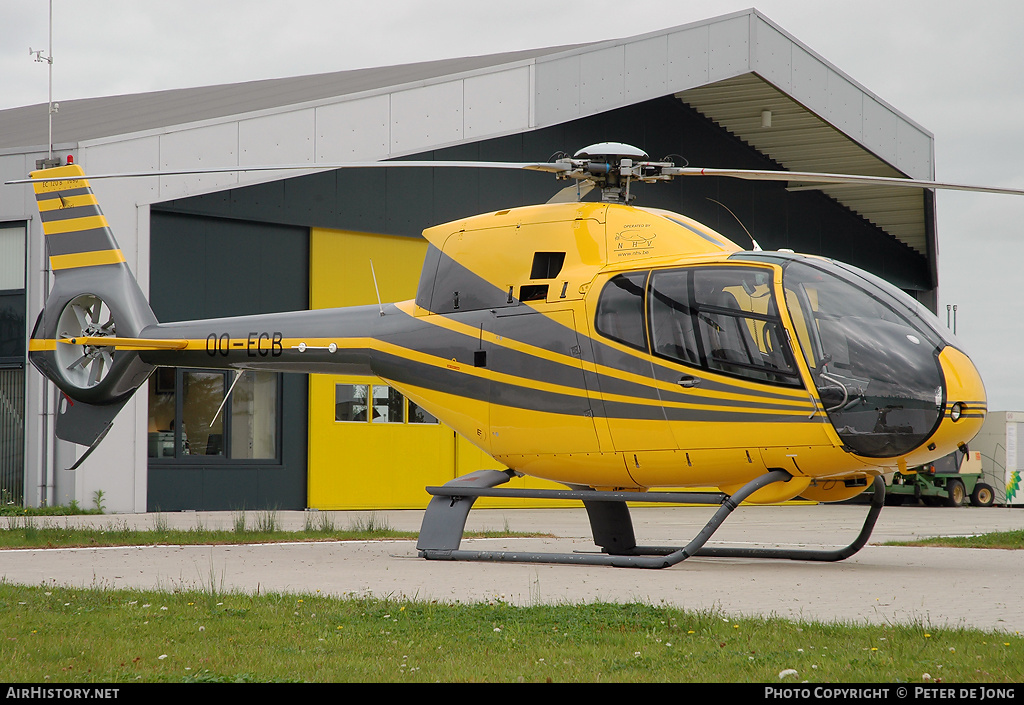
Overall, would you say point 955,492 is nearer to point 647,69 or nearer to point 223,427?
point 647,69

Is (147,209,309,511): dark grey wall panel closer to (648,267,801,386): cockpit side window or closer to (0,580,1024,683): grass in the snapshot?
(648,267,801,386): cockpit side window

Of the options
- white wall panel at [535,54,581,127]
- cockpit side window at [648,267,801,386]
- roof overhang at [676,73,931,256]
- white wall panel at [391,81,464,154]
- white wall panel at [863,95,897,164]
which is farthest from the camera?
white wall panel at [863,95,897,164]

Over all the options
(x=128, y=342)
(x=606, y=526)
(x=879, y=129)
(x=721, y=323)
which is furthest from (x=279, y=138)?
(x=879, y=129)

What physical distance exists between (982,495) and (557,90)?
62.9 ft

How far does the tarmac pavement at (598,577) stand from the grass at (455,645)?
81 centimetres

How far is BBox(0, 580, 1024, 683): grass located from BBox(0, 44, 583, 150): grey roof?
1748 centimetres

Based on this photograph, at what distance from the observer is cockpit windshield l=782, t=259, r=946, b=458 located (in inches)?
396

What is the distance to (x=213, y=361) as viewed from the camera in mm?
14203

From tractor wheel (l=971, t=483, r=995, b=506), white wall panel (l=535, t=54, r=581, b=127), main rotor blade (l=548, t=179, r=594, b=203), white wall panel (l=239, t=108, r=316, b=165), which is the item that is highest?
white wall panel (l=535, t=54, r=581, b=127)

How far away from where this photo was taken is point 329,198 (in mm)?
25188

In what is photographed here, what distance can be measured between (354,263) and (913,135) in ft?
52.3

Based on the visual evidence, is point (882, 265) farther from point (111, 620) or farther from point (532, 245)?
point (111, 620)

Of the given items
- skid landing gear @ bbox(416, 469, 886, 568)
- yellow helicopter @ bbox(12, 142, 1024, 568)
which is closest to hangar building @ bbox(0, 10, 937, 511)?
yellow helicopter @ bbox(12, 142, 1024, 568)

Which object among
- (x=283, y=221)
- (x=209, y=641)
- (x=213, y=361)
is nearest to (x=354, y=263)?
(x=283, y=221)
